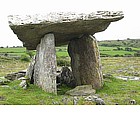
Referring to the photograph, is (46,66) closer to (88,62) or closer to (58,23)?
(58,23)

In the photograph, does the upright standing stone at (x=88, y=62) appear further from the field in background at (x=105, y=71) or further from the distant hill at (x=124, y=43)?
the distant hill at (x=124, y=43)

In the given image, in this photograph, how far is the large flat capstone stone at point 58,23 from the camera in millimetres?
→ 15875

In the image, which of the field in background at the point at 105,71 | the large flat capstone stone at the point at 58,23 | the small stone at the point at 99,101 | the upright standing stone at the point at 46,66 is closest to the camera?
the small stone at the point at 99,101

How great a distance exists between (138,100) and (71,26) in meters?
4.11

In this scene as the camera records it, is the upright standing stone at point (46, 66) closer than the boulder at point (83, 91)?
Yes

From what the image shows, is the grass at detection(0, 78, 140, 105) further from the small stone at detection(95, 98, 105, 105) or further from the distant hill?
the distant hill

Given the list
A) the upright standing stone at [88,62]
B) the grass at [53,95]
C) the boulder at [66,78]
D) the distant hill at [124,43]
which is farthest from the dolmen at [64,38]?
the distant hill at [124,43]

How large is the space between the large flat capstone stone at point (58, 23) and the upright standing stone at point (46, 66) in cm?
44

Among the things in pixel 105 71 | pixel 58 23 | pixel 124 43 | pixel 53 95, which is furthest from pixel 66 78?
pixel 124 43

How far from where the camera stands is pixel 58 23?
16.0 meters

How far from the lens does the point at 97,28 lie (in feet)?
58.3

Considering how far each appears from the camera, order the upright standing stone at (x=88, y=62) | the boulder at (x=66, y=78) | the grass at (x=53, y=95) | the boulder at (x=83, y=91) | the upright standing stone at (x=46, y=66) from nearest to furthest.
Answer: the grass at (x=53, y=95), the upright standing stone at (x=46, y=66), the boulder at (x=83, y=91), the upright standing stone at (x=88, y=62), the boulder at (x=66, y=78)

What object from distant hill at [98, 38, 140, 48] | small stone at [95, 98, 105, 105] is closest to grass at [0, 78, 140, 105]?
small stone at [95, 98, 105, 105]

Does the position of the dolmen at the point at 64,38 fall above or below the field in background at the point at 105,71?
above
